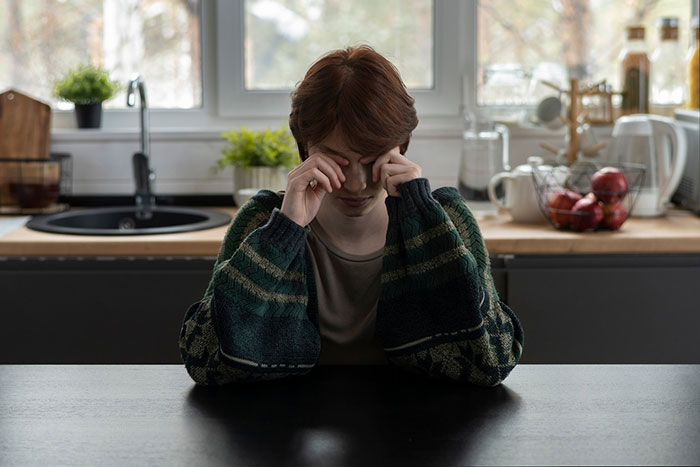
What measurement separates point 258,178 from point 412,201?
1.31m

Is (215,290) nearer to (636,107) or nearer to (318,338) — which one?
(318,338)

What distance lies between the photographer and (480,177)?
2.70 metres

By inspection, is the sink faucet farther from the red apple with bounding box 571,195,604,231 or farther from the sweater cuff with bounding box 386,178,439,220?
the sweater cuff with bounding box 386,178,439,220

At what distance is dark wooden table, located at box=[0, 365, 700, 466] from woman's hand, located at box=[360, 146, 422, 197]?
313 millimetres

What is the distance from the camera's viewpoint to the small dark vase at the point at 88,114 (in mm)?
2971

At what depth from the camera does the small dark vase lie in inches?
117

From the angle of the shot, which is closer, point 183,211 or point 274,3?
point 183,211

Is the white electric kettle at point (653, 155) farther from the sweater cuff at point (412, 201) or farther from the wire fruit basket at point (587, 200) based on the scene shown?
the sweater cuff at point (412, 201)

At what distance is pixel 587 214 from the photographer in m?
2.31

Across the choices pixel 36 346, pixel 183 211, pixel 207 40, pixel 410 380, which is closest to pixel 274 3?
pixel 207 40

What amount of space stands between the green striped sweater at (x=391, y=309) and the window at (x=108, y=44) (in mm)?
1687

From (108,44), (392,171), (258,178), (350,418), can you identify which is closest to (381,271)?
(392,171)

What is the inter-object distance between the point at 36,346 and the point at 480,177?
1.23 meters

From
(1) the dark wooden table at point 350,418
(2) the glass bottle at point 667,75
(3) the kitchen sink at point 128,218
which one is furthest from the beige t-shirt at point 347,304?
(2) the glass bottle at point 667,75
